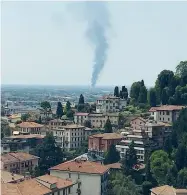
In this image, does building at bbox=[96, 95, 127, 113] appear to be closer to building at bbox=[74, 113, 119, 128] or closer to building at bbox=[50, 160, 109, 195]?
building at bbox=[74, 113, 119, 128]

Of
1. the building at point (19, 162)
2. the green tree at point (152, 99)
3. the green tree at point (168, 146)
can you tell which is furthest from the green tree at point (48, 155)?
the green tree at point (152, 99)

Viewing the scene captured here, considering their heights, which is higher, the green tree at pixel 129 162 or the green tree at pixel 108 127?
the green tree at pixel 108 127

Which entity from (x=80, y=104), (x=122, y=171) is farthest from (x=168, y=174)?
(x=80, y=104)

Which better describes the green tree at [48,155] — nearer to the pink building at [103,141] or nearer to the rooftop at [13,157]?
the rooftop at [13,157]

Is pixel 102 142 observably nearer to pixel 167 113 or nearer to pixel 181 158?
pixel 167 113

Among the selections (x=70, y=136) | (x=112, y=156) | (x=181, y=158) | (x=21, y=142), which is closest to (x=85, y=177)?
(x=181, y=158)

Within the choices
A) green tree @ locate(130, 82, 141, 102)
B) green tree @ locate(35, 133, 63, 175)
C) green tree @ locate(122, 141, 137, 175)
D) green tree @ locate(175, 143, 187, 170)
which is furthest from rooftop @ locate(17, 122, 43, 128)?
green tree @ locate(175, 143, 187, 170)

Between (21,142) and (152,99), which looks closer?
(21,142)
